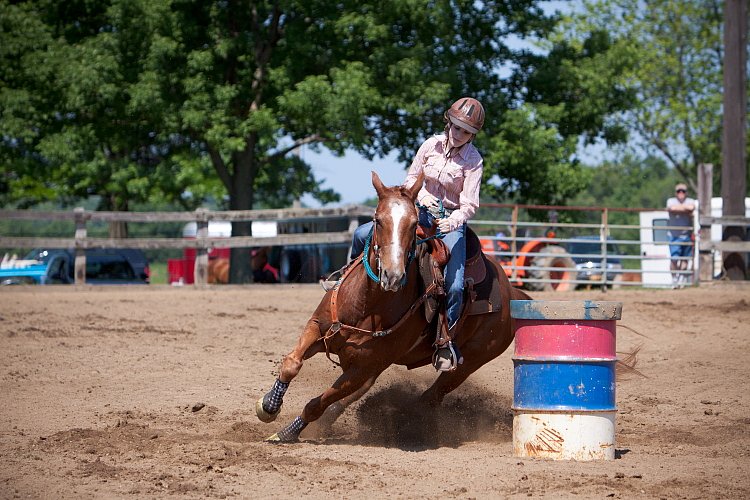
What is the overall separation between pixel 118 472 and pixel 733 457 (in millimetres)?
3902

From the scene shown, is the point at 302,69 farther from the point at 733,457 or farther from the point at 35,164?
the point at 733,457

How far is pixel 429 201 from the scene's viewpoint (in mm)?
7168

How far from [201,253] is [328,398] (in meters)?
→ 12.7

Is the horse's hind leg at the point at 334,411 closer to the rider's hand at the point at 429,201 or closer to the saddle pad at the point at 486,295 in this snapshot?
the saddle pad at the point at 486,295

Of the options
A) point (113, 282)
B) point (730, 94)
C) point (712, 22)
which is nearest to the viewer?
point (730, 94)

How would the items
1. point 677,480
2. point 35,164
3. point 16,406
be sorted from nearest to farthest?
point 677,480, point 16,406, point 35,164

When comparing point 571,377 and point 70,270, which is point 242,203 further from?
point 571,377

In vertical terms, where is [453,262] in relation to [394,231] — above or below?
below

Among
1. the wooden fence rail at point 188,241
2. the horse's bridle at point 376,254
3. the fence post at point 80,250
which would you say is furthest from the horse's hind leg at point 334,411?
the fence post at point 80,250

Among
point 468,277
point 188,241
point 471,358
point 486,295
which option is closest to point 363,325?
point 468,277

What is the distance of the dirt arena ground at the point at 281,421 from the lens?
216 inches

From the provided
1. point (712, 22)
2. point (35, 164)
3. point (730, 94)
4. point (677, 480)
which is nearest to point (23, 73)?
point (35, 164)

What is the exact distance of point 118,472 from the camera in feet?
18.5

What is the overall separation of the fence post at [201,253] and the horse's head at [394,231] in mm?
12678
